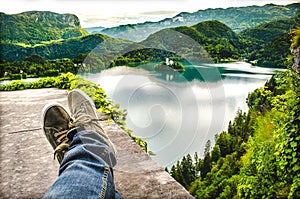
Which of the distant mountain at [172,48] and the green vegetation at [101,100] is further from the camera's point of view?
the green vegetation at [101,100]

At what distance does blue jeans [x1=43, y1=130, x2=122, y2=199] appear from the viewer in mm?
748

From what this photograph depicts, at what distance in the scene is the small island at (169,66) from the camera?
143 centimetres

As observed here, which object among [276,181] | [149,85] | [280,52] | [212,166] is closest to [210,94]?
[149,85]

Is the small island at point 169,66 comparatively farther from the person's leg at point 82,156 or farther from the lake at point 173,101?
the person's leg at point 82,156

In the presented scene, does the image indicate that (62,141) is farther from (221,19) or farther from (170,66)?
(221,19)

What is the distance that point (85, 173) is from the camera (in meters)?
0.84

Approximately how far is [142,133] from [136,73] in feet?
1.25

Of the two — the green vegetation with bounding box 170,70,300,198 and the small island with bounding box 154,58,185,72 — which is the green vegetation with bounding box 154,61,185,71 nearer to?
the small island with bounding box 154,58,185,72

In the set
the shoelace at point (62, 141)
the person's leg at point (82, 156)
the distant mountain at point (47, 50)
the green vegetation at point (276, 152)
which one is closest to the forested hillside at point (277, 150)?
the green vegetation at point (276, 152)

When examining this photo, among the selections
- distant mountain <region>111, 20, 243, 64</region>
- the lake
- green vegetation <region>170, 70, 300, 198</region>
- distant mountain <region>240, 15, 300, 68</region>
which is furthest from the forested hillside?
distant mountain <region>111, 20, 243, 64</region>

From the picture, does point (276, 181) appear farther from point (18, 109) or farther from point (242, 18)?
point (18, 109)

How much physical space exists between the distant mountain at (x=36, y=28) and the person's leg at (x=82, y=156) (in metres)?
1.89

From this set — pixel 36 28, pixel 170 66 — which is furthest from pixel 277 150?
pixel 36 28

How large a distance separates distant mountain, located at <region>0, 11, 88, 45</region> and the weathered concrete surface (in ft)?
4.98
